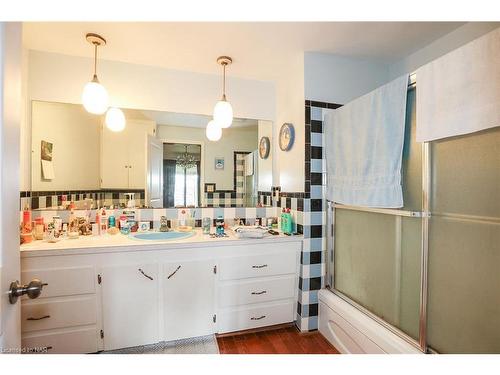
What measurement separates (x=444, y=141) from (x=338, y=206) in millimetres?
794

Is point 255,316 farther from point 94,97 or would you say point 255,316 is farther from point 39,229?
point 94,97

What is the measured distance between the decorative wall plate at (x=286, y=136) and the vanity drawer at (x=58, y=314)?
1762 millimetres

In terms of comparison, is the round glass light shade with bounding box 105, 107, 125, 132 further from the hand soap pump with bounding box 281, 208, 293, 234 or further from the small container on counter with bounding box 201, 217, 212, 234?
the hand soap pump with bounding box 281, 208, 293, 234

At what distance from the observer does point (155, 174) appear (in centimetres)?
199

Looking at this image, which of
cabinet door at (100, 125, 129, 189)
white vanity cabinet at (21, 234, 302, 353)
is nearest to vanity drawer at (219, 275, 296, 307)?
white vanity cabinet at (21, 234, 302, 353)

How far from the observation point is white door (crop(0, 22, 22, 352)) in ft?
1.81

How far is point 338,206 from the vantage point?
1695 millimetres

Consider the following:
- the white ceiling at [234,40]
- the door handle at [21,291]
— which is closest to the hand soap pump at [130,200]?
the white ceiling at [234,40]

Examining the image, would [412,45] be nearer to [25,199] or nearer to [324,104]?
[324,104]

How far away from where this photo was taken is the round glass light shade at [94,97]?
4.92ft

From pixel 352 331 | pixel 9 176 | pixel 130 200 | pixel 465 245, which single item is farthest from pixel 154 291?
pixel 465 245

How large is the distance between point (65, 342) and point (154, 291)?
0.57m

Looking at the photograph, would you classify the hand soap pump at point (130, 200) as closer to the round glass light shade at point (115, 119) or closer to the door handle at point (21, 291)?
the round glass light shade at point (115, 119)
